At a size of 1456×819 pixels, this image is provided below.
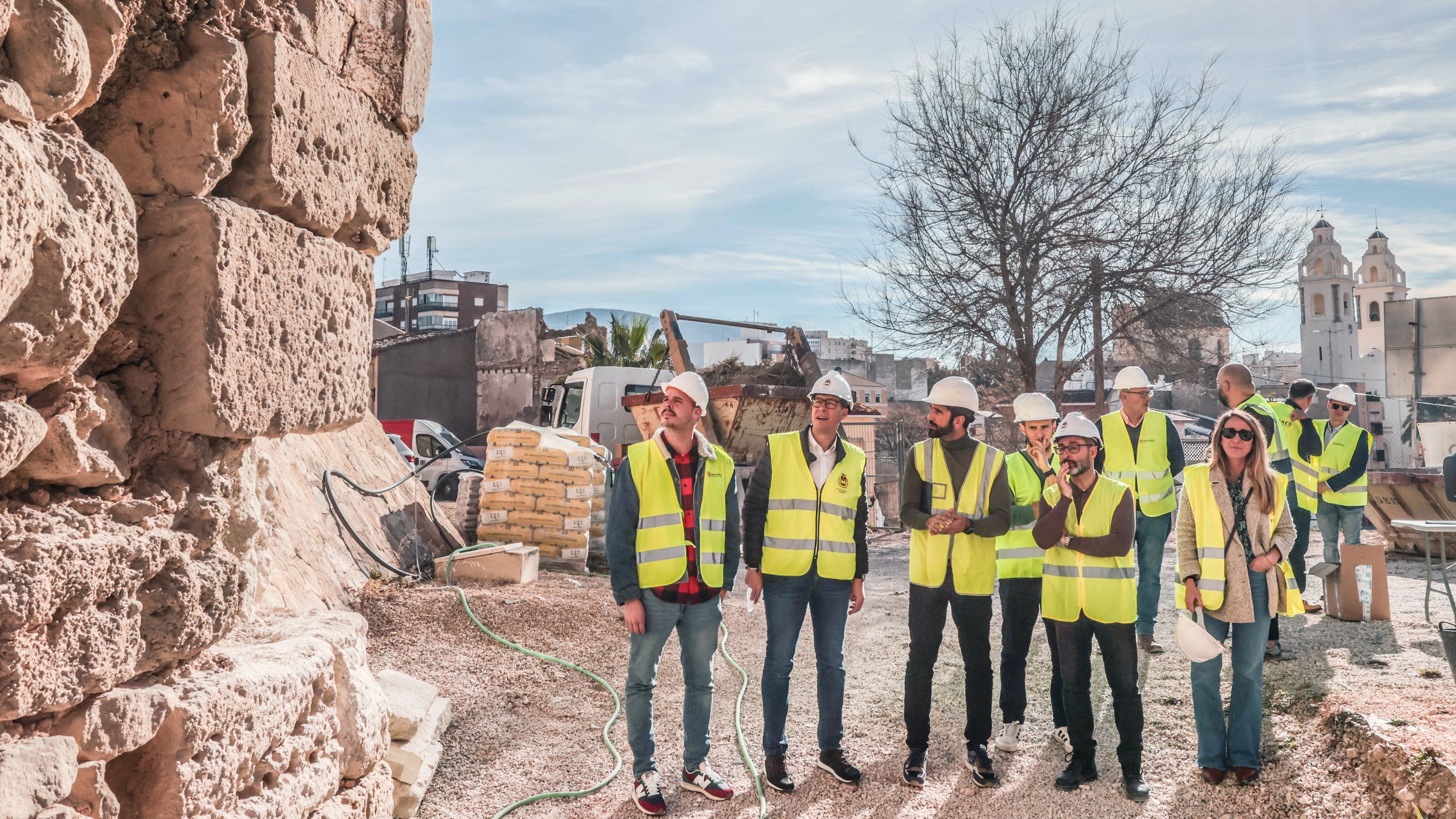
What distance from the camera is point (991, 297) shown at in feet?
48.0

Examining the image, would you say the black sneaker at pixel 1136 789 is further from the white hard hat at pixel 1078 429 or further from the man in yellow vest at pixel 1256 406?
the man in yellow vest at pixel 1256 406

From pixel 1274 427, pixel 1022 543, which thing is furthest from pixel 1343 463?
pixel 1022 543

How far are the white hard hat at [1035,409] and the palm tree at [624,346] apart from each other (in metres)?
25.0

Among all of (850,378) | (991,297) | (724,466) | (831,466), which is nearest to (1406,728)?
(831,466)

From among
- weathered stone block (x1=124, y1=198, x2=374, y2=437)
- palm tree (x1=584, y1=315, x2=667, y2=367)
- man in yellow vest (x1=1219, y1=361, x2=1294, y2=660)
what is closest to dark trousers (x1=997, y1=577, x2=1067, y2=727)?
man in yellow vest (x1=1219, y1=361, x2=1294, y2=660)

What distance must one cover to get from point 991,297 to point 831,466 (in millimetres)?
10794

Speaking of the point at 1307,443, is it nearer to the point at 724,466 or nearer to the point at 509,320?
the point at 724,466

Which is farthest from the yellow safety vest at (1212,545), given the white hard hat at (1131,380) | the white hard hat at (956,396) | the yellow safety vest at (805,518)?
the white hard hat at (1131,380)

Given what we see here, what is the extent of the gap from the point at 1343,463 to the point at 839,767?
6.08m

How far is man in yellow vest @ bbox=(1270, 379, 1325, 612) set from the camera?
757 centimetres

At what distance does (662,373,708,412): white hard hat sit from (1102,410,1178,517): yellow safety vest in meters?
3.11

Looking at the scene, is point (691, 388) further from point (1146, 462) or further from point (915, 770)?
point (1146, 462)

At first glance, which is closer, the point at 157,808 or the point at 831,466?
the point at 157,808

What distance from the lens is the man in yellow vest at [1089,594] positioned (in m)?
4.35
